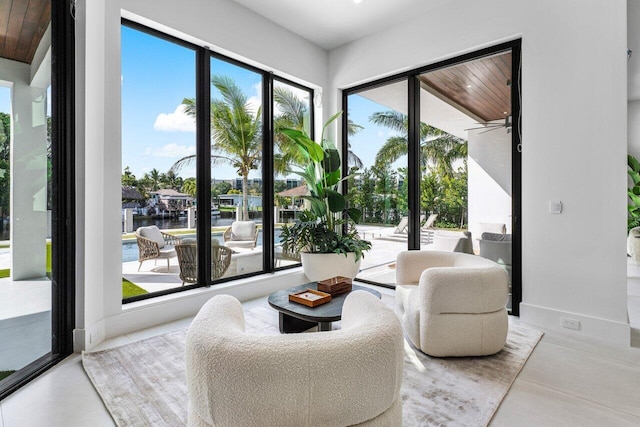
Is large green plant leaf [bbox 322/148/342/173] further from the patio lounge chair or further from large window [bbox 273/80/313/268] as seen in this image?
the patio lounge chair

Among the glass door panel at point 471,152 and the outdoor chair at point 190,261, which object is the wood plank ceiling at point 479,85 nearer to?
the glass door panel at point 471,152

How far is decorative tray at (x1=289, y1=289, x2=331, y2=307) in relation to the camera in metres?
2.44

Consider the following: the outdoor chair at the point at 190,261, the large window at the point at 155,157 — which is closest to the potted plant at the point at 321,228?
the outdoor chair at the point at 190,261

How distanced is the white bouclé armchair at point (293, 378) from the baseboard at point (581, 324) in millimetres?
2651

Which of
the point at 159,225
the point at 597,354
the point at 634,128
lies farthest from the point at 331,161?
the point at 634,128

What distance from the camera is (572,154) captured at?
9.64ft

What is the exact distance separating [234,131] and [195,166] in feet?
2.15

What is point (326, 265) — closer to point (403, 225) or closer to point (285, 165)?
point (403, 225)

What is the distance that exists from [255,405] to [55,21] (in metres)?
3.06

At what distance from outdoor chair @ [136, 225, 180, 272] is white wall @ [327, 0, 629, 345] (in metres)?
3.51

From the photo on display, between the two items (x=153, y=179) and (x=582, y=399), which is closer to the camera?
(x=582, y=399)

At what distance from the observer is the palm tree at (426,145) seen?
3.89 meters

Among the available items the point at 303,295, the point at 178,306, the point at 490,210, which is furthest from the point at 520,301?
the point at 178,306

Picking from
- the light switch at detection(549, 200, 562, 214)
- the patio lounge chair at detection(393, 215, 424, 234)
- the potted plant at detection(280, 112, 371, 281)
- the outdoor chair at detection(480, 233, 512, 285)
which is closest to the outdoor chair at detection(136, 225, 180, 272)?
the potted plant at detection(280, 112, 371, 281)
